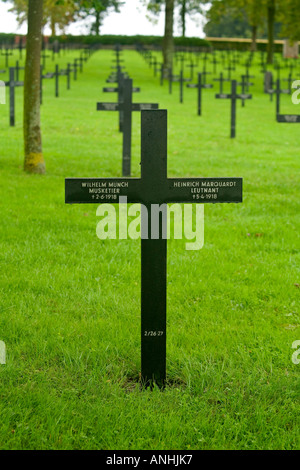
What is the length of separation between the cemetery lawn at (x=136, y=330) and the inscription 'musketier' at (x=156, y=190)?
3.50 ft

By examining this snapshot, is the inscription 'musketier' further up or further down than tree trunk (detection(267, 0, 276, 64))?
further down

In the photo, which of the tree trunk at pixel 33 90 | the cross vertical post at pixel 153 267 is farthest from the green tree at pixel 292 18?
the cross vertical post at pixel 153 267

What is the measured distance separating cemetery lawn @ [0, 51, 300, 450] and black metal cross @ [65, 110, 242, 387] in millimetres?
395

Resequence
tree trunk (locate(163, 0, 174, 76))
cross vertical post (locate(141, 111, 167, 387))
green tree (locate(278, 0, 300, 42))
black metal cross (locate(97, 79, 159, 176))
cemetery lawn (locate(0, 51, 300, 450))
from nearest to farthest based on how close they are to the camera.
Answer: cemetery lawn (locate(0, 51, 300, 450)), cross vertical post (locate(141, 111, 167, 387)), black metal cross (locate(97, 79, 159, 176)), green tree (locate(278, 0, 300, 42)), tree trunk (locate(163, 0, 174, 76))

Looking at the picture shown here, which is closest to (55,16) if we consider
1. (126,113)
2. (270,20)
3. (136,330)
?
(270,20)

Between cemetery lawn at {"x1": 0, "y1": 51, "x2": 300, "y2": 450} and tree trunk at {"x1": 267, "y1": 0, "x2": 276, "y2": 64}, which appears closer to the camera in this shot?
cemetery lawn at {"x1": 0, "y1": 51, "x2": 300, "y2": 450}

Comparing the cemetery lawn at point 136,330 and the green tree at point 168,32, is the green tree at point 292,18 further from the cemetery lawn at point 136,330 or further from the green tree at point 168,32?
the cemetery lawn at point 136,330

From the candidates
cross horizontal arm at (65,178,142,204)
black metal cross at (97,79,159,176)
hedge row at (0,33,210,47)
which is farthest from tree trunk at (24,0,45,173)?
hedge row at (0,33,210,47)

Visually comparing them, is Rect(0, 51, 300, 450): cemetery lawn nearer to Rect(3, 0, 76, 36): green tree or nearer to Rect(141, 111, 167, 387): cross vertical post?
Rect(141, 111, 167, 387): cross vertical post

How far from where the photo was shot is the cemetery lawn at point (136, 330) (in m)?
3.46

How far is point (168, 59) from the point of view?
4034 cm

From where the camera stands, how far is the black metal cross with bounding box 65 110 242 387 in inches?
145

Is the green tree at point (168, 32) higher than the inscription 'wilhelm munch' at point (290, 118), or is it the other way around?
the green tree at point (168, 32)
